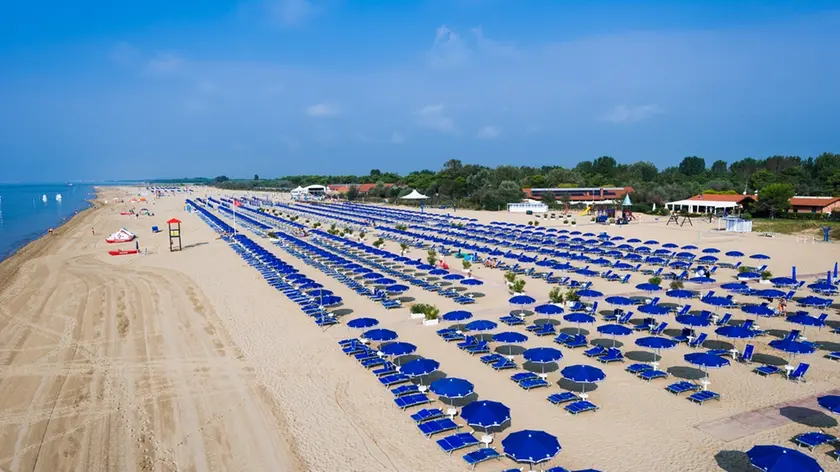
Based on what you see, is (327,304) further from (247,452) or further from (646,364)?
(646,364)

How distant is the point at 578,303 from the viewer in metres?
18.8

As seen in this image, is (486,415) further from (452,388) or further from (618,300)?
(618,300)

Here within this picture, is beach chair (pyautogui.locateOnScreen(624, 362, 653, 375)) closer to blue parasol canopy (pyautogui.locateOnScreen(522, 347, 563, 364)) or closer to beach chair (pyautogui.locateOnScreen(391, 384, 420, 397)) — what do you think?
blue parasol canopy (pyautogui.locateOnScreen(522, 347, 563, 364))

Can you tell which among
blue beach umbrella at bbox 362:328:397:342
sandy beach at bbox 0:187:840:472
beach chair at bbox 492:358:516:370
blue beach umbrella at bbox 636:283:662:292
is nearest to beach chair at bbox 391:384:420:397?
sandy beach at bbox 0:187:840:472

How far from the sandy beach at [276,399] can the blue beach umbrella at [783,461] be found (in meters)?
1.14

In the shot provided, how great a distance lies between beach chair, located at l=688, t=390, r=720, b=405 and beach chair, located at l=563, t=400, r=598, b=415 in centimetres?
224

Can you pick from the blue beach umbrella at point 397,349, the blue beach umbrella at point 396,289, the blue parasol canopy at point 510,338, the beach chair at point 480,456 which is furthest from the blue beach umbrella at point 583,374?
the blue beach umbrella at point 396,289

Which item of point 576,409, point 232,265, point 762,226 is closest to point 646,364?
point 576,409

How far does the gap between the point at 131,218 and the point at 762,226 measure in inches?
2557

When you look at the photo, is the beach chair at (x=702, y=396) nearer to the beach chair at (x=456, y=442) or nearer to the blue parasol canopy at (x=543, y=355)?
the blue parasol canopy at (x=543, y=355)

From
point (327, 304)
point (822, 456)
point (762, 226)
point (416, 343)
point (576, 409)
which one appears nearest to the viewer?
point (822, 456)

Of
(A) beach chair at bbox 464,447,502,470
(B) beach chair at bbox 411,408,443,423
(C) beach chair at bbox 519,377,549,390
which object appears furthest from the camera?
(C) beach chair at bbox 519,377,549,390

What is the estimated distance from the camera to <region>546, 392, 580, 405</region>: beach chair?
440 inches

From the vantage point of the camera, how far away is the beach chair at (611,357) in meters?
13.6
